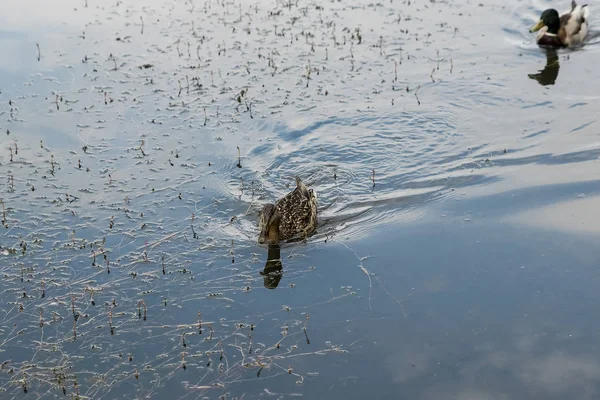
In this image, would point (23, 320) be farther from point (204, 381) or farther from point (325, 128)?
point (325, 128)

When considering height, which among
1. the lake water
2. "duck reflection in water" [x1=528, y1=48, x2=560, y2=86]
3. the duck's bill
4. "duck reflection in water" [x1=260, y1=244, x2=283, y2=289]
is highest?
the duck's bill

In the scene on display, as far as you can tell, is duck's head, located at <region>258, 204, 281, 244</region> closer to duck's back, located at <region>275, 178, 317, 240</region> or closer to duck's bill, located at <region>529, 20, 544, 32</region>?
duck's back, located at <region>275, 178, 317, 240</region>

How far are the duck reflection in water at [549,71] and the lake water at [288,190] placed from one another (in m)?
0.06

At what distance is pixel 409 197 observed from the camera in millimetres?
9578

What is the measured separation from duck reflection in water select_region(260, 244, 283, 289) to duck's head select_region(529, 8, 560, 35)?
9146mm

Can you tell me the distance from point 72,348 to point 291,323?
188 cm

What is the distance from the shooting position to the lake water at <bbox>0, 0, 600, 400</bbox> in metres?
6.55

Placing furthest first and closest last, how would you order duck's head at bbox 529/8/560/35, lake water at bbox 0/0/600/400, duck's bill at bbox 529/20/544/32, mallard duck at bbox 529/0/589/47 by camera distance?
duck's bill at bbox 529/20/544/32 → duck's head at bbox 529/8/560/35 → mallard duck at bbox 529/0/589/47 → lake water at bbox 0/0/600/400

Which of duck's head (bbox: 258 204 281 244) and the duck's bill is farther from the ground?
the duck's bill

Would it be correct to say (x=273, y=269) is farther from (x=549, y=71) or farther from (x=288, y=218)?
(x=549, y=71)

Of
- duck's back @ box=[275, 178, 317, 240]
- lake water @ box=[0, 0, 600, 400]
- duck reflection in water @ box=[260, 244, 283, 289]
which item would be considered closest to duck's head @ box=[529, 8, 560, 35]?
lake water @ box=[0, 0, 600, 400]

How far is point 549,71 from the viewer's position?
45.4ft

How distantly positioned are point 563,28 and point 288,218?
8.68 meters

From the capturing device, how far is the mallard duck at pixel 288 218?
866 centimetres
